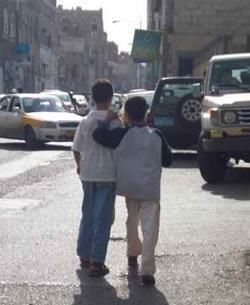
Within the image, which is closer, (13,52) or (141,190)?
(141,190)

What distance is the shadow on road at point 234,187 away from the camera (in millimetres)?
12875

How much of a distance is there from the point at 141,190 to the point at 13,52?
6254cm

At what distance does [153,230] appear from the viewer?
7.33 m

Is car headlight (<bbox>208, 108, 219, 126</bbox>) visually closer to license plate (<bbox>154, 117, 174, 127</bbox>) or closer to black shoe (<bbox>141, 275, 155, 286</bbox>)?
license plate (<bbox>154, 117, 174, 127</bbox>)

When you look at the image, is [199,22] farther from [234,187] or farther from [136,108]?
[136,108]

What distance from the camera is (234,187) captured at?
13.9m

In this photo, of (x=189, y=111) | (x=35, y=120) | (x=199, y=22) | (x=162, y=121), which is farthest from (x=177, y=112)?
(x=199, y=22)

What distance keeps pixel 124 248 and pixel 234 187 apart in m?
5.52

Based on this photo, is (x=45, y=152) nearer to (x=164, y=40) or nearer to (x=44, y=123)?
(x=44, y=123)

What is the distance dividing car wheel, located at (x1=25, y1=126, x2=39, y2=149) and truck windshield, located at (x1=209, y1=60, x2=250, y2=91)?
28.7 feet

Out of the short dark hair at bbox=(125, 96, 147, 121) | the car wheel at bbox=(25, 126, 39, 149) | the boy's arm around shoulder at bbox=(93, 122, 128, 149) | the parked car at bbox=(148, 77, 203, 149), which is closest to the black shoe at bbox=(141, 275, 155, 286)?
the boy's arm around shoulder at bbox=(93, 122, 128, 149)

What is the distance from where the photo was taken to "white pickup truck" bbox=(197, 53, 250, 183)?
13695 millimetres

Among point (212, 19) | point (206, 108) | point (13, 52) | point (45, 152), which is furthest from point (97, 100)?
point (13, 52)

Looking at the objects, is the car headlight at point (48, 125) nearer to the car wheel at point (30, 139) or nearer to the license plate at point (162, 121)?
the car wheel at point (30, 139)
